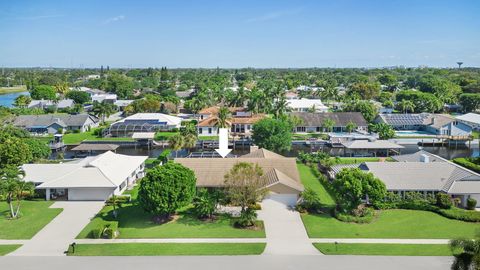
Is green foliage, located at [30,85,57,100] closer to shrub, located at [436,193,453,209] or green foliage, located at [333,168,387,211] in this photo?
green foliage, located at [333,168,387,211]

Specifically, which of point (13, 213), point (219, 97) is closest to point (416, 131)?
point (219, 97)

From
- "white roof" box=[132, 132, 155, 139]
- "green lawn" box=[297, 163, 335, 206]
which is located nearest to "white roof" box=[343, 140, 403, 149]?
"green lawn" box=[297, 163, 335, 206]

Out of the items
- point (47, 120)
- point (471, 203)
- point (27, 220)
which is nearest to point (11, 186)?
point (27, 220)

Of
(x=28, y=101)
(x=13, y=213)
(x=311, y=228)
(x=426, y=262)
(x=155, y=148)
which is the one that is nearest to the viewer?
(x=426, y=262)

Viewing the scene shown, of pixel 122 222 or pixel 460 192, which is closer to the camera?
pixel 122 222

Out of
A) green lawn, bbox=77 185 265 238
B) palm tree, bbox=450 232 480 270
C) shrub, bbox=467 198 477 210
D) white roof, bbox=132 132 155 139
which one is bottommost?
green lawn, bbox=77 185 265 238

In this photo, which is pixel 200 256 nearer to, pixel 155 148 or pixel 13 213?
pixel 13 213

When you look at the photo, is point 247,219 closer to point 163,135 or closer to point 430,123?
point 163,135
